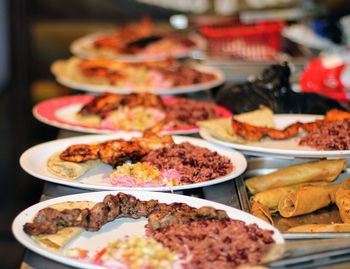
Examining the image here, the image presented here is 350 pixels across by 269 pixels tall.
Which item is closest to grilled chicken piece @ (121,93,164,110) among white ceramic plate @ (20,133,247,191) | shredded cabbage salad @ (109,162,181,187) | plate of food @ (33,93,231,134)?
plate of food @ (33,93,231,134)

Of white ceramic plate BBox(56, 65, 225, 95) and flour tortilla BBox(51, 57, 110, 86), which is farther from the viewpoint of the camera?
flour tortilla BBox(51, 57, 110, 86)

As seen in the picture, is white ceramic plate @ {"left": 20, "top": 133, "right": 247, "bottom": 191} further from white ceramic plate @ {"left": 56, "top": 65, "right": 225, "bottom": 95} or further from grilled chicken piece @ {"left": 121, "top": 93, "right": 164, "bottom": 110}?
white ceramic plate @ {"left": 56, "top": 65, "right": 225, "bottom": 95}

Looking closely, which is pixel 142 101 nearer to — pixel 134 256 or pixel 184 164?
pixel 184 164

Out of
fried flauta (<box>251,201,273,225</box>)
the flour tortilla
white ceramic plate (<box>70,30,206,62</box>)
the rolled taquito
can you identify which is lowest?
white ceramic plate (<box>70,30,206,62</box>)

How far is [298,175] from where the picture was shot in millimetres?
2344

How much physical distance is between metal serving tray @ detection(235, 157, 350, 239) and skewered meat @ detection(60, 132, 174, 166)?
10.8 inches

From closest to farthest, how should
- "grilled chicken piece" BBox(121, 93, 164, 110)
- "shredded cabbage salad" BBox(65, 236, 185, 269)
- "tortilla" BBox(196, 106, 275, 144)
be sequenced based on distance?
"shredded cabbage salad" BBox(65, 236, 185, 269) → "tortilla" BBox(196, 106, 275, 144) → "grilled chicken piece" BBox(121, 93, 164, 110)

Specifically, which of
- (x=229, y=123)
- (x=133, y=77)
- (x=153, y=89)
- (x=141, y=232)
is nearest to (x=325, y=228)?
(x=141, y=232)

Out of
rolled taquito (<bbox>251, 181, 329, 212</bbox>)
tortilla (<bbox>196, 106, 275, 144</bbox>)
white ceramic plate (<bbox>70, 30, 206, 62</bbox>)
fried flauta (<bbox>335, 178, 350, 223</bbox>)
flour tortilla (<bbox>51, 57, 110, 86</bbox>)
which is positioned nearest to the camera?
fried flauta (<bbox>335, 178, 350, 223</bbox>)

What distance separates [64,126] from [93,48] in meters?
1.67

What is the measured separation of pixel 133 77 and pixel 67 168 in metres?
1.37

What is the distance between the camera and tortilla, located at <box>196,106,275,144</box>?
251 centimetres

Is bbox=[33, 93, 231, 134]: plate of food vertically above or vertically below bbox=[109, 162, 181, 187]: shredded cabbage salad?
below

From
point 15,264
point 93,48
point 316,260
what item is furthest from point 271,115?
point 15,264
